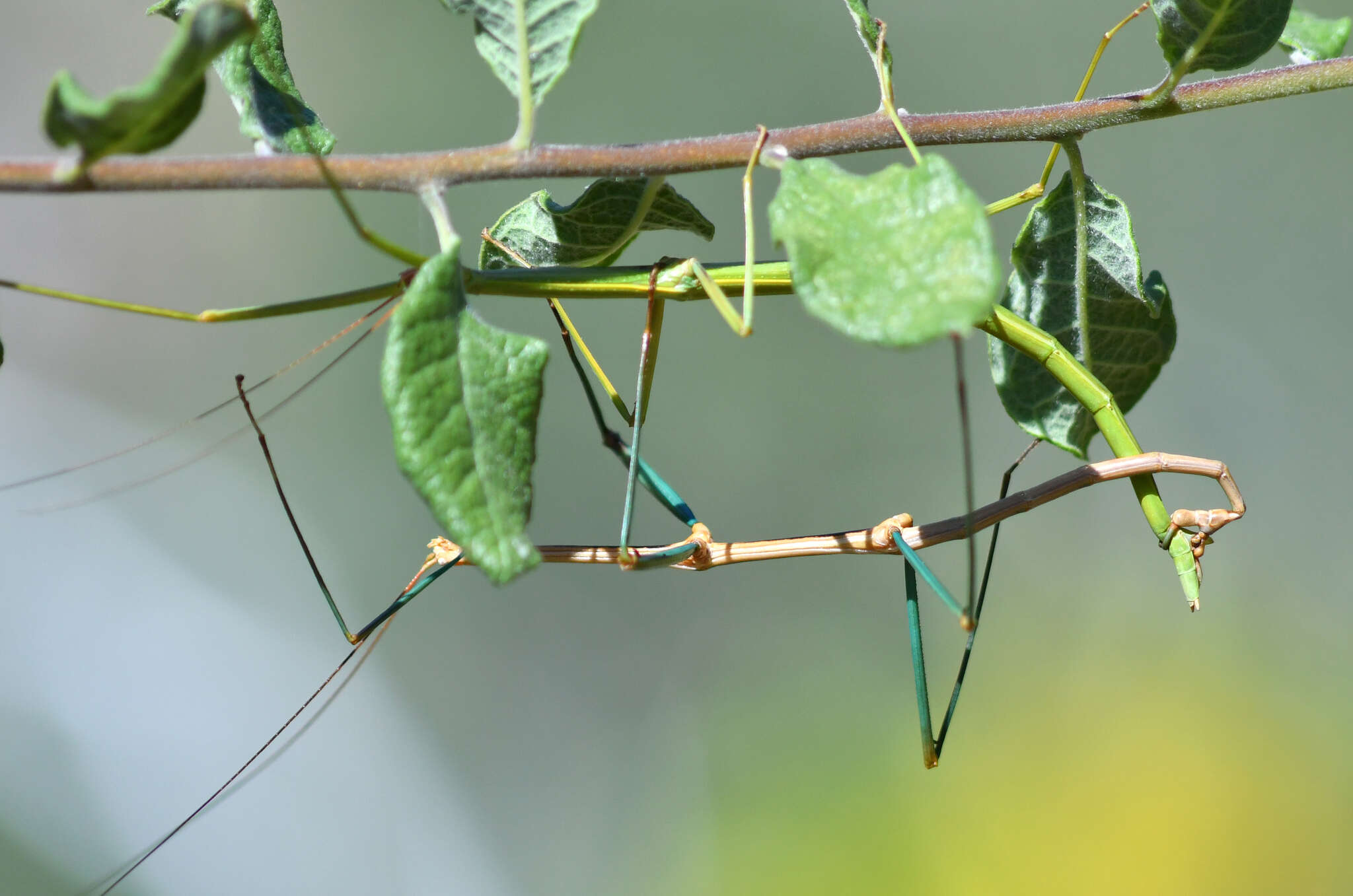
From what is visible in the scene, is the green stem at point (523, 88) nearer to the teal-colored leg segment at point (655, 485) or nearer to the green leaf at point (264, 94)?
the green leaf at point (264, 94)

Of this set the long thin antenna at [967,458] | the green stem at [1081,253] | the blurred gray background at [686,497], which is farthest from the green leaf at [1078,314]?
the blurred gray background at [686,497]

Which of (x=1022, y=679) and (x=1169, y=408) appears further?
(x=1169, y=408)

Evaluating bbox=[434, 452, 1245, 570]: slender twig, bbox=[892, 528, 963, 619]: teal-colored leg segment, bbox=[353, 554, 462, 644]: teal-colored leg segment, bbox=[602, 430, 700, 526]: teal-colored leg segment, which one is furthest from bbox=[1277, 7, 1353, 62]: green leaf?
bbox=[353, 554, 462, 644]: teal-colored leg segment

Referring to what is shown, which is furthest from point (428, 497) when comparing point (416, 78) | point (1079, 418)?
point (416, 78)

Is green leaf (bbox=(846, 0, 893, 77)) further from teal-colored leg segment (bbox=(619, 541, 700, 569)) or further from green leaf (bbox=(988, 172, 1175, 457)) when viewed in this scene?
teal-colored leg segment (bbox=(619, 541, 700, 569))

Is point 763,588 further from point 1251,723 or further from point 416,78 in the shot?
point 416,78

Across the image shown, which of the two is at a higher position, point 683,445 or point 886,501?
point 683,445
